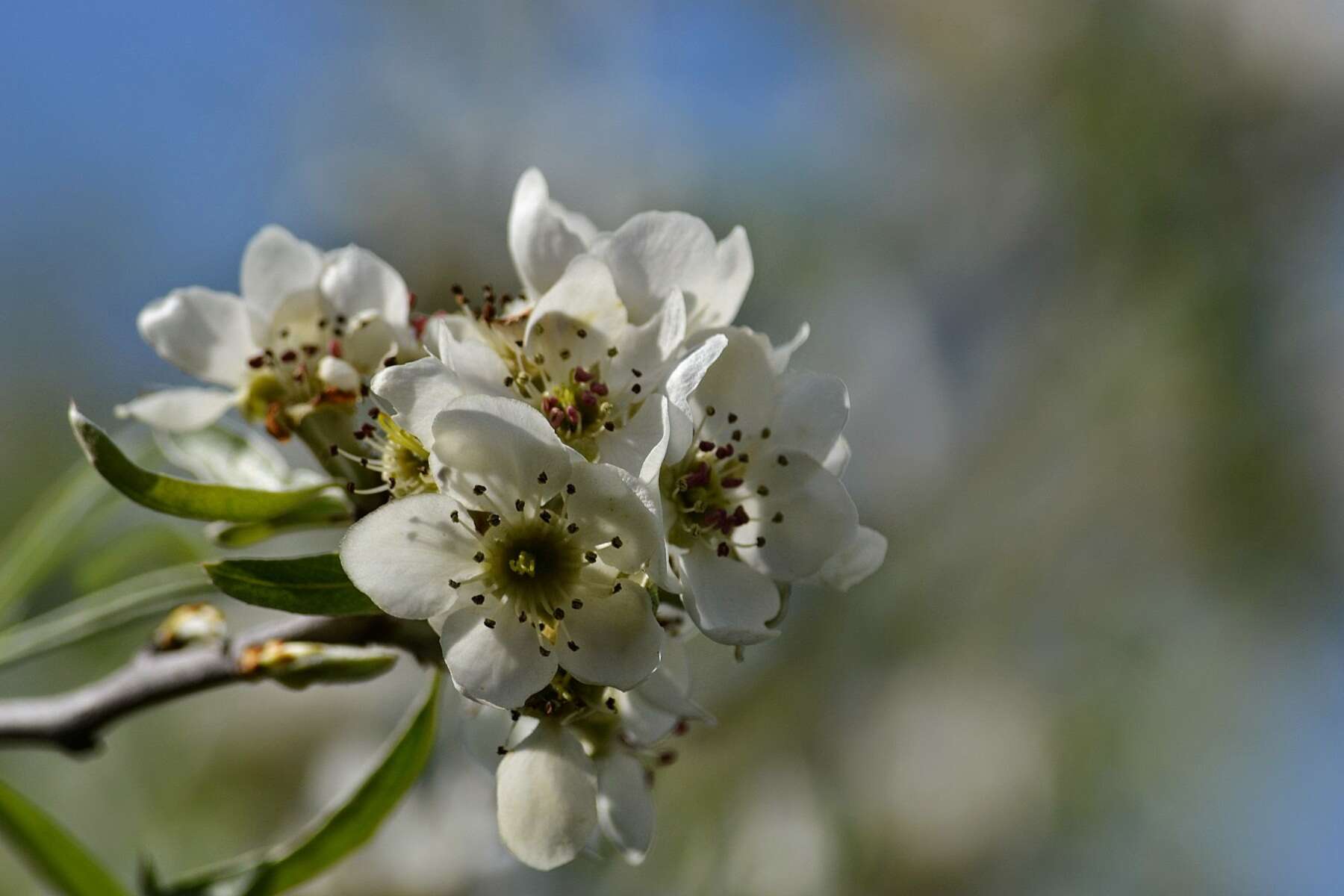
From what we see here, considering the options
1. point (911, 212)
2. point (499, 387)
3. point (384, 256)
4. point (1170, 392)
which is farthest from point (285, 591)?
point (911, 212)

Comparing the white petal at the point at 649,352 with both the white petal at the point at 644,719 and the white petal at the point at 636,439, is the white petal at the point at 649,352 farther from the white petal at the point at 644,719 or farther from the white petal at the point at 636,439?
the white petal at the point at 644,719

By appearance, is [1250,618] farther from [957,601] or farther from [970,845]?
[970,845]

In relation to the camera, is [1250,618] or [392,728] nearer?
[392,728]

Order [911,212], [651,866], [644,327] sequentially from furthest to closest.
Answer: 1. [911,212]
2. [651,866]
3. [644,327]

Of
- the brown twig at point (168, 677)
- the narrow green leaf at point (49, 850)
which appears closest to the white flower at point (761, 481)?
the brown twig at point (168, 677)

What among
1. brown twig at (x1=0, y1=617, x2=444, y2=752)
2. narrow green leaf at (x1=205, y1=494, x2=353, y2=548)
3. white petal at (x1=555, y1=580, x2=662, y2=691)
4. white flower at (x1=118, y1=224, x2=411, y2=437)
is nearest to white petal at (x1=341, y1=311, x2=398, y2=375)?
white flower at (x1=118, y1=224, x2=411, y2=437)

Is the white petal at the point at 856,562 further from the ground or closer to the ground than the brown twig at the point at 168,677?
further from the ground

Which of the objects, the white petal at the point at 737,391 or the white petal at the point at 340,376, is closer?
the white petal at the point at 737,391

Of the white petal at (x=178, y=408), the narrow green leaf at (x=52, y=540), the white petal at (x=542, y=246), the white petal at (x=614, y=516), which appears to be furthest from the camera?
the narrow green leaf at (x=52, y=540)
